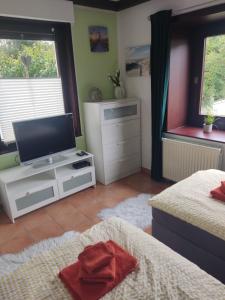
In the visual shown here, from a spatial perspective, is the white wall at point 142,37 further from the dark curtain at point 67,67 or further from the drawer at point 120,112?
the dark curtain at point 67,67

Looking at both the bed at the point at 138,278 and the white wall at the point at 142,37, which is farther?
the white wall at the point at 142,37

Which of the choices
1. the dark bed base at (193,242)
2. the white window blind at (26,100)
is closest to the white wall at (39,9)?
the white window blind at (26,100)

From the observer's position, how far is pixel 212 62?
115 inches

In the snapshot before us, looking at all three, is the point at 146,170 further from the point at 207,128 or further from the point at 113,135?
the point at 207,128

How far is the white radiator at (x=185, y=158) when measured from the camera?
2.63 meters

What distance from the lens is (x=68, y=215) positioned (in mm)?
2641

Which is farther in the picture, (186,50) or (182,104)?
(182,104)

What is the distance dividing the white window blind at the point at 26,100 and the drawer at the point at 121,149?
0.91 metres

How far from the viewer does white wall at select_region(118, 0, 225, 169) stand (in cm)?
283

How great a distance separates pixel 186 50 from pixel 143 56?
57 centimetres

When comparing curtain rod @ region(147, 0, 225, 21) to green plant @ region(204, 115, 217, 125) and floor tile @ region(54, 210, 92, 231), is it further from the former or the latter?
floor tile @ region(54, 210, 92, 231)

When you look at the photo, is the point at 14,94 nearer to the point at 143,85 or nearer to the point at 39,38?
the point at 39,38

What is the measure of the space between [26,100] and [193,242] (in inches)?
94.7

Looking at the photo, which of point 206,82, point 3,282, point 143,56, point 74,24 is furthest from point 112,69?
point 3,282
